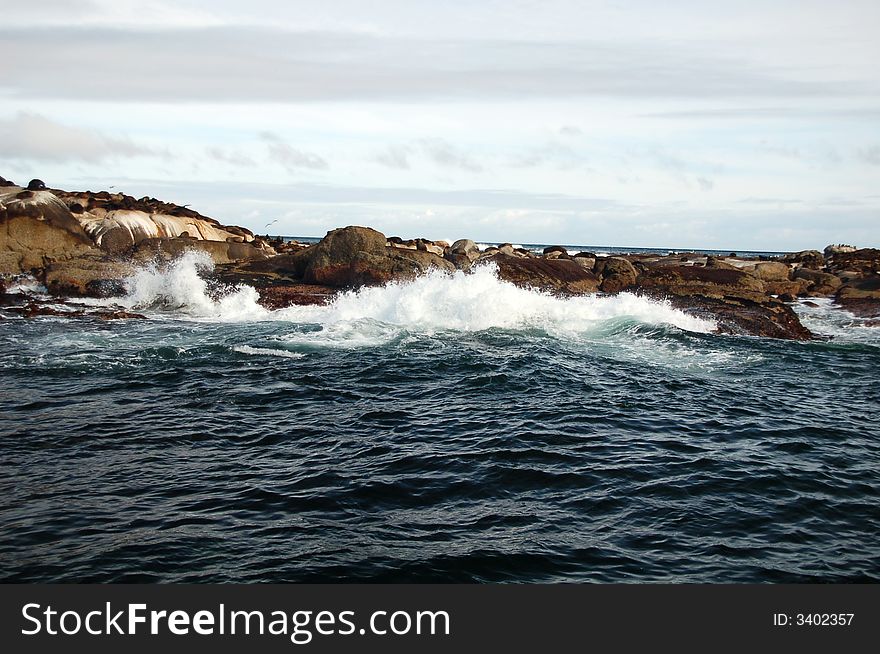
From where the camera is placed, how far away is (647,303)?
2564cm

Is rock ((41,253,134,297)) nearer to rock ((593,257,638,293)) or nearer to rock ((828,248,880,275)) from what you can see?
rock ((593,257,638,293))

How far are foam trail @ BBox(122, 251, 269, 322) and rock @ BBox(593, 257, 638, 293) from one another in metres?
16.0

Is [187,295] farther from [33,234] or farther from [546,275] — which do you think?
[546,275]

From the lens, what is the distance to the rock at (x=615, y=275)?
1250 inches

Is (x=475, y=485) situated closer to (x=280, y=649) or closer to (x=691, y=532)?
(x=691, y=532)

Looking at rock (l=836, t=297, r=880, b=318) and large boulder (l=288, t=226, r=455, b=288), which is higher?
large boulder (l=288, t=226, r=455, b=288)

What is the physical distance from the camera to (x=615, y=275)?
32.6m

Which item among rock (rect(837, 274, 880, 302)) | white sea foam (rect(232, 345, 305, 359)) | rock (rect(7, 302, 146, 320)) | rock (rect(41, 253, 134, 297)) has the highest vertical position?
rock (rect(837, 274, 880, 302))

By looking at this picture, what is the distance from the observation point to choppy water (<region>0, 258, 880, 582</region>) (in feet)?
22.6

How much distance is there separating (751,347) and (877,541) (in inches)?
515

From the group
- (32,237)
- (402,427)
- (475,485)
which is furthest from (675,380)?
(32,237)

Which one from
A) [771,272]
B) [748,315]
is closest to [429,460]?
[748,315]

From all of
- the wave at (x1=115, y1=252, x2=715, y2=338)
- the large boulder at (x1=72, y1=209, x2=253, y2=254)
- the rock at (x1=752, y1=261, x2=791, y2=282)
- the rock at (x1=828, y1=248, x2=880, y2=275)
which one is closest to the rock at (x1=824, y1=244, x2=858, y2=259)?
the rock at (x1=828, y1=248, x2=880, y2=275)

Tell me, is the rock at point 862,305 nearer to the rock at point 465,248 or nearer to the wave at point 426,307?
the wave at point 426,307
